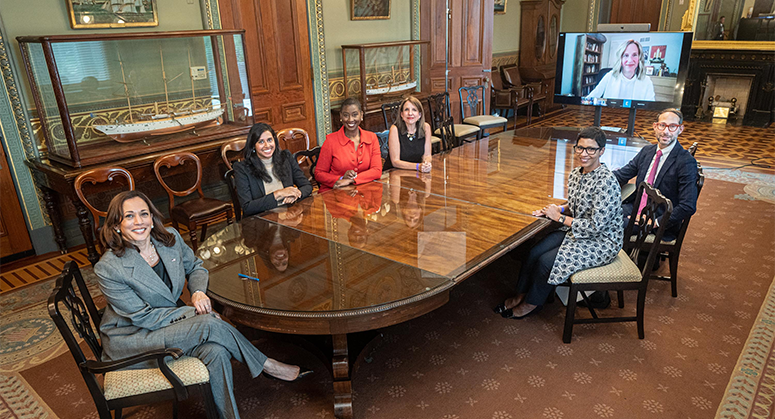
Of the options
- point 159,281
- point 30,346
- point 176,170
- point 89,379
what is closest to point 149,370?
point 89,379

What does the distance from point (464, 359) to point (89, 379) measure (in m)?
1.70

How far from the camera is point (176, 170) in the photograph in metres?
4.07

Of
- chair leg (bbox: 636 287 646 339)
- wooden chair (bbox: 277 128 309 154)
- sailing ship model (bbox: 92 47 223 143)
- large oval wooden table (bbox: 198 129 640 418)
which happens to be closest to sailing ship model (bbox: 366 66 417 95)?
wooden chair (bbox: 277 128 309 154)

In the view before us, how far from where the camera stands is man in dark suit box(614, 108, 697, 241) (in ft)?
10.3

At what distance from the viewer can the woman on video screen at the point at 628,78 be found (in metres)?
5.71

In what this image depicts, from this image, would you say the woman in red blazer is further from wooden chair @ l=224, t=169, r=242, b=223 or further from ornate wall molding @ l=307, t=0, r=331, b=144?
ornate wall molding @ l=307, t=0, r=331, b=144

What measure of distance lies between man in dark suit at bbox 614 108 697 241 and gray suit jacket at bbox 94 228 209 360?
9.32 ft

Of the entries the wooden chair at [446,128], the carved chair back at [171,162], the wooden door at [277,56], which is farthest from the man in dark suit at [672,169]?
the wooden door at [277,56]

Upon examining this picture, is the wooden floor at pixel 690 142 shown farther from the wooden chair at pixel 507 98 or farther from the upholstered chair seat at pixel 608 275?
the upholstered chair seat at pixel 608 275

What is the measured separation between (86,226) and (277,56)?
256 centimetres

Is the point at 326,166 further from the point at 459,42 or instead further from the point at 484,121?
the point at 459,42

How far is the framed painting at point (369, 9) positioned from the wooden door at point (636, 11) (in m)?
6.20

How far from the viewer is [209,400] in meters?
2.03

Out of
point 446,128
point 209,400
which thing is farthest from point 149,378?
point 446,128
